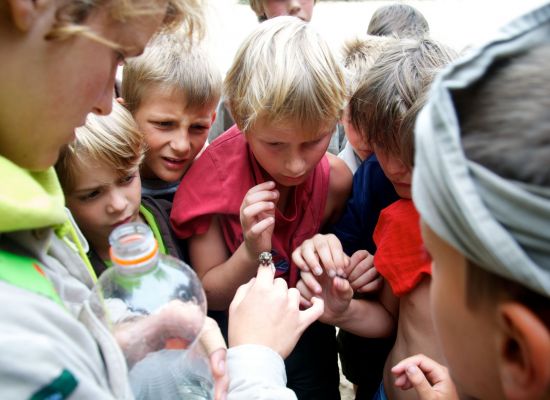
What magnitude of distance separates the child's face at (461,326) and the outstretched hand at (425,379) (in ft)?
1.29

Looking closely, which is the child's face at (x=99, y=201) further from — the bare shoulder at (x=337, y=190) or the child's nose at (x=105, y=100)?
the bare shoulder at (x=337, y=190)

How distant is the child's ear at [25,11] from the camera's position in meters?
0.64

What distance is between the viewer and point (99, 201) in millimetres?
1565

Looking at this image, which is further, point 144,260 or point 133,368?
point 133,368

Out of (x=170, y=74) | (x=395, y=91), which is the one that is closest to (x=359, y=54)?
(x=395, y=91)

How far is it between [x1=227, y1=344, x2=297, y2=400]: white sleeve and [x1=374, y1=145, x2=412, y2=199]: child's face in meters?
0.72

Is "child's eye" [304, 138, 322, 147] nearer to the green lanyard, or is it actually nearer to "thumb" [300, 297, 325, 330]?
"thumb" [300, 297, 325, 330]

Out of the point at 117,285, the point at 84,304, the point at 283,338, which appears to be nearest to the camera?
the point at 84,304

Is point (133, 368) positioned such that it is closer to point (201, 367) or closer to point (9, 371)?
point (201, 367)

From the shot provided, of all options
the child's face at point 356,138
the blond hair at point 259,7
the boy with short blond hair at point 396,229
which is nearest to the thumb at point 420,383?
the boy with short blond hair at point 396,229

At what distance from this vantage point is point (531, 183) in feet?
1.86

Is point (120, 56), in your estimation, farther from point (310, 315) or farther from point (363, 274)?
point (363, 274)

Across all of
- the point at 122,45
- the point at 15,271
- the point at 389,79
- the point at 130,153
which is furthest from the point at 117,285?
the point at 389,79

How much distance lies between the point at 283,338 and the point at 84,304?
1.76 feet
